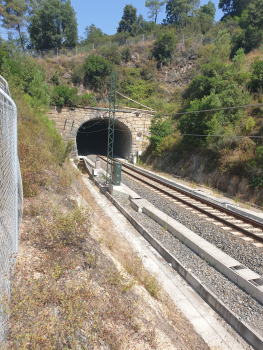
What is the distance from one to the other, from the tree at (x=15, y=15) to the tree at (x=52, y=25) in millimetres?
2981

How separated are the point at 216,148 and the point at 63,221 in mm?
14360

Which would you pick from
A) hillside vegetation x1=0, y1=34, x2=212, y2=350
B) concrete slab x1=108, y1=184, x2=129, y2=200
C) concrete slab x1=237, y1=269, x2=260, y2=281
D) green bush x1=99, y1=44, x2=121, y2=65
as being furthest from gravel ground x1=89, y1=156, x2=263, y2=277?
green bush x1=99, y1=44, x2=121, y2=65

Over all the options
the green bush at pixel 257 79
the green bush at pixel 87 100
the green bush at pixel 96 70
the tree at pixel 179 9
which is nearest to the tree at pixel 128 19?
the tree at pixel 179 9

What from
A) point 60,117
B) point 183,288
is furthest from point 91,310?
point 60,117

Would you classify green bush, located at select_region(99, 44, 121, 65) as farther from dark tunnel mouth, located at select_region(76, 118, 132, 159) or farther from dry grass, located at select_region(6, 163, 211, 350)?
dry grass, located at select_region(6, 163, 211, 350)

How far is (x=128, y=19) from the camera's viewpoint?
67.8 meters

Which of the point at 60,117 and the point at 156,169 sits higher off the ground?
the point at 60,117

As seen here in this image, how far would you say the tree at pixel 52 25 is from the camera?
1769 inches

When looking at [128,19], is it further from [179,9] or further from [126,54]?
[126,54]

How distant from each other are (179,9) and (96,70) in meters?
42.9

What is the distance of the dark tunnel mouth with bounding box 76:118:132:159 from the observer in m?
29.4

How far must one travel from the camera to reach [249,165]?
1391cm

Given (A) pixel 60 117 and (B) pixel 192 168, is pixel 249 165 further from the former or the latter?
(A) pixel 60 117

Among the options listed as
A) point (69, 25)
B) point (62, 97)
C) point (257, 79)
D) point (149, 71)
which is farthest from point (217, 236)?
point (69, 25)
